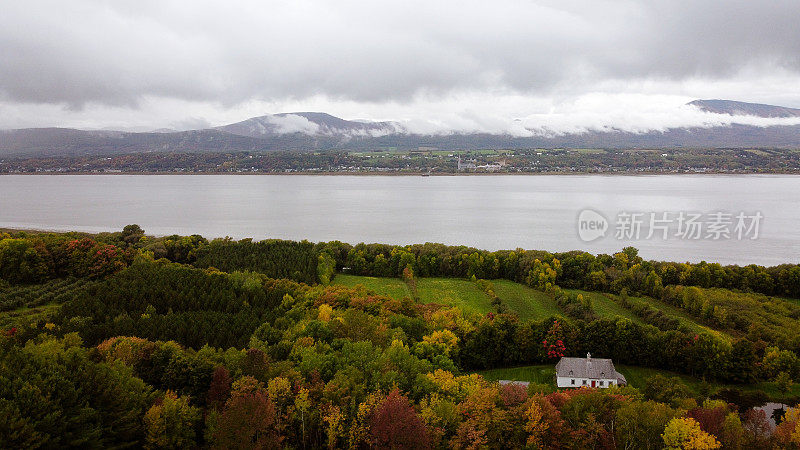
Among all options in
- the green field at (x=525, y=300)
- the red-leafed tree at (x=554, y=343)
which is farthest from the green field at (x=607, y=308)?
the red-leafed tree at (x=554, y=343)

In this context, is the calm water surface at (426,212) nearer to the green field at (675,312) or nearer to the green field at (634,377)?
the green field at (675,312)

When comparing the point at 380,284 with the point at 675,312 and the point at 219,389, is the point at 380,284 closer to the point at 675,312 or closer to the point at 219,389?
the point at 675,312

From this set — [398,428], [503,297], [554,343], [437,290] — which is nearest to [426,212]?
[437,290]

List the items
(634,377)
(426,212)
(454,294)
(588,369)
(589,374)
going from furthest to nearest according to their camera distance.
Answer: (426,212) → (454,294) → (634,377) → (588,369) → (589,374)

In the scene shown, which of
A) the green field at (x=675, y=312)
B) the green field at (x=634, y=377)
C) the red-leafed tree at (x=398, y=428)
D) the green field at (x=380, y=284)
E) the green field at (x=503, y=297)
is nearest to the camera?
the red-leafed tree at (x=398, y=428)

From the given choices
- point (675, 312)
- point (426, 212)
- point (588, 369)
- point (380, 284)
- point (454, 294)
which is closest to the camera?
point (588, 369)

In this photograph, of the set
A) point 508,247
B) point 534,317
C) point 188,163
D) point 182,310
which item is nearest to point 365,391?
point 182,310

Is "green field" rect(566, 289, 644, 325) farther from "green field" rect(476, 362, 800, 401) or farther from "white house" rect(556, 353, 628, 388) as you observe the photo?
"white house" rect(556, 353, 628, 388)
